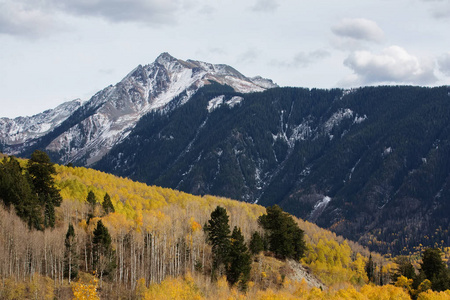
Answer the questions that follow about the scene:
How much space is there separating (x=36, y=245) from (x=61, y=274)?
770cm

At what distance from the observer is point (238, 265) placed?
110 meters

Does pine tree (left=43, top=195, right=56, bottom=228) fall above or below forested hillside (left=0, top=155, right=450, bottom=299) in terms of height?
above

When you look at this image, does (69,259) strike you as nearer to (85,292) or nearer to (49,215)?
(85,292)

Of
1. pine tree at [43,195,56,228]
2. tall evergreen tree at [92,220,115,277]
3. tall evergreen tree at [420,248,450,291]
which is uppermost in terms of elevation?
pine tree at [43,195,56,228]

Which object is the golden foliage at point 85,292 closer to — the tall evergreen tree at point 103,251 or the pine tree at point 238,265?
the tall evergreen tree at point 103,251

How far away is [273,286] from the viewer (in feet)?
376

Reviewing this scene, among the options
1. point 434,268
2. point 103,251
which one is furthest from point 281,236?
point 103,251

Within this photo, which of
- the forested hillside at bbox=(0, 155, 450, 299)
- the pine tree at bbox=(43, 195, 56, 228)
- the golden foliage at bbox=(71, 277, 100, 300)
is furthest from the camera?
the pine tree at bbox=(43, 195, 56, 228)

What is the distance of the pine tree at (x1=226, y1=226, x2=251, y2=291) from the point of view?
109 m

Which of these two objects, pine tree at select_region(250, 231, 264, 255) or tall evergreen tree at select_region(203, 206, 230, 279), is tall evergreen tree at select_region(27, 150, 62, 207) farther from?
pine tree at select_region(250, 231, 264, 255)

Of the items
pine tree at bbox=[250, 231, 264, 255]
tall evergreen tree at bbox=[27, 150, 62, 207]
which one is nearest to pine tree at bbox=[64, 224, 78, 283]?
tall evergreen tree at bbox=[27, 150, 62, 207]

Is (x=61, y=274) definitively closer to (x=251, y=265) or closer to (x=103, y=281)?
(x=103, y=281)

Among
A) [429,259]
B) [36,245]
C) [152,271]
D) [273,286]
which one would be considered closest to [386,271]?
[429,259]

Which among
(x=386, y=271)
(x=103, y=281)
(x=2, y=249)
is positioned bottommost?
(x=386, y=271)
